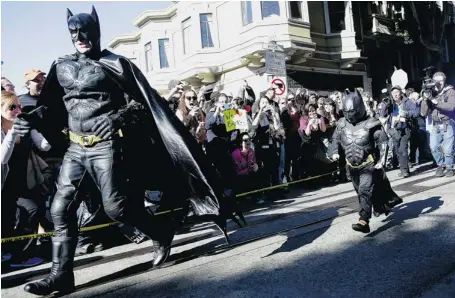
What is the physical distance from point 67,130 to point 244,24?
16.9 metres

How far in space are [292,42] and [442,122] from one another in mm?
10467

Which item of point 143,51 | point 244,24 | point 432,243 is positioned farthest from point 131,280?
point 143,51

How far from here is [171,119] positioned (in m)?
3.71

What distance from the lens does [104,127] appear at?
3.48 m

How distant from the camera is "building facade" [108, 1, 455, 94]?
18969mm

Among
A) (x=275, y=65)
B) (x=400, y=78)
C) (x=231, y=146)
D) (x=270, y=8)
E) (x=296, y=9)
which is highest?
(x=296, y=9)

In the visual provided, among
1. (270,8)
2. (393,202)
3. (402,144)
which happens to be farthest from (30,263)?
(270,8)

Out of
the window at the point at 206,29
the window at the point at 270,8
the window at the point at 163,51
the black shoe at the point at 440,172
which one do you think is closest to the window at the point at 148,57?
the window at the point at 163,51

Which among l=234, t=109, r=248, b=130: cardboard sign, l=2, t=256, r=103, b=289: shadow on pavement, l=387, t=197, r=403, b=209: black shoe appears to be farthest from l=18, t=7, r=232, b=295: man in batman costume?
l=234, t=109, r=248, b=130: cardboard sign

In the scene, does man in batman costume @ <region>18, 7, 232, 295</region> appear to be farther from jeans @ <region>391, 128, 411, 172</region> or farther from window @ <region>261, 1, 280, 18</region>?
window @ <region>261, 1, 280, 18</region>

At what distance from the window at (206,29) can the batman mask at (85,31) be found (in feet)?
63.7

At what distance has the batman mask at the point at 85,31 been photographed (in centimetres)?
341

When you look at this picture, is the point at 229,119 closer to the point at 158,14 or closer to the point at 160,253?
the point at 160,253

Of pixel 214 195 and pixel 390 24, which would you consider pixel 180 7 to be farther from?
pixel 214 195
